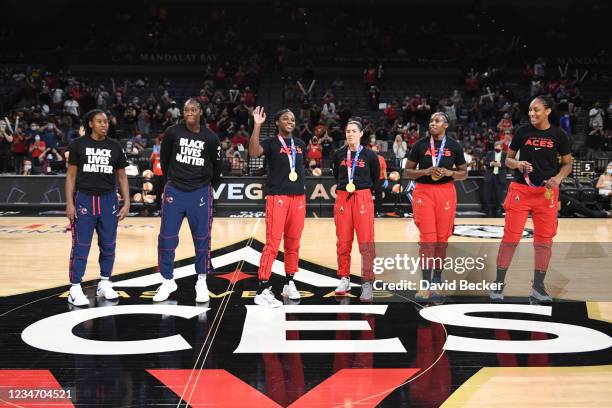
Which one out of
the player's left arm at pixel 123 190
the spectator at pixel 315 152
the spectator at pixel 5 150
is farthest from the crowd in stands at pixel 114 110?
the player's left arm at pixel 123 190

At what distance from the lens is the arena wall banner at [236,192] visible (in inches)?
595

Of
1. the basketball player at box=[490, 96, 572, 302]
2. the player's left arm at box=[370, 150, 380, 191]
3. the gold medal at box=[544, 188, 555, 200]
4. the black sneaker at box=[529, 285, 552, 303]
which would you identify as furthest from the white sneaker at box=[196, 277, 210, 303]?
the gold medal at box=[544, 188, 555, 200]

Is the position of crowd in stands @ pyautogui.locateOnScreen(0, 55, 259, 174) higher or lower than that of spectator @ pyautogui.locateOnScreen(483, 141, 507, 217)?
higher

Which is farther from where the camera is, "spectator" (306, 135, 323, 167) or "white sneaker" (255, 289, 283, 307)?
"spectator" (306, 135, 323, 167)

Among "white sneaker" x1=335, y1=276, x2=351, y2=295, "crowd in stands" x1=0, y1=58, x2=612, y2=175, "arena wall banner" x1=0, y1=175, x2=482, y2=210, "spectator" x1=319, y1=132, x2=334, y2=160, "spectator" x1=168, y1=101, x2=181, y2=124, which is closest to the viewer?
"white sneaker" x1=335, y1=276, x2=351, y2=295

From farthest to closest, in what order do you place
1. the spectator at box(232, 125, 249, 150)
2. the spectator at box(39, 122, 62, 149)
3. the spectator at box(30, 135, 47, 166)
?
the spectator at box(232, 125, 249, 150) → the spectator at box(39, 122, 62, 149) → the spectator at box(30, 135, 47, 166)

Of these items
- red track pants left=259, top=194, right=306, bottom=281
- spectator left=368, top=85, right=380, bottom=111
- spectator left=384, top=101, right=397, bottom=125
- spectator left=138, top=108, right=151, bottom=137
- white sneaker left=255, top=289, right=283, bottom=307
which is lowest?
white sneaker left=255, top=289, right=283, bottom=307

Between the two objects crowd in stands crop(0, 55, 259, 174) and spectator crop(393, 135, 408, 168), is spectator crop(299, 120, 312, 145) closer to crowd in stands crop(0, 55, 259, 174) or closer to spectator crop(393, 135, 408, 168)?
crowd in stands crop(0, 55, 259, 174)

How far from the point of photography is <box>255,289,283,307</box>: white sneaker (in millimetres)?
6074

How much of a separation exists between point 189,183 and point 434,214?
2.51m

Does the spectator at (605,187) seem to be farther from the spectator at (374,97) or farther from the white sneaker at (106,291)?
the white sneaker at (106,291)

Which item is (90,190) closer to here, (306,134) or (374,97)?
(306,134)

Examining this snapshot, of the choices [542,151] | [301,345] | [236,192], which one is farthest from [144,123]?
[301,345]

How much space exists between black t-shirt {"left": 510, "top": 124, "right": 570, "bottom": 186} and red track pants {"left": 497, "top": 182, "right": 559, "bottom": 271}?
0.12 m
